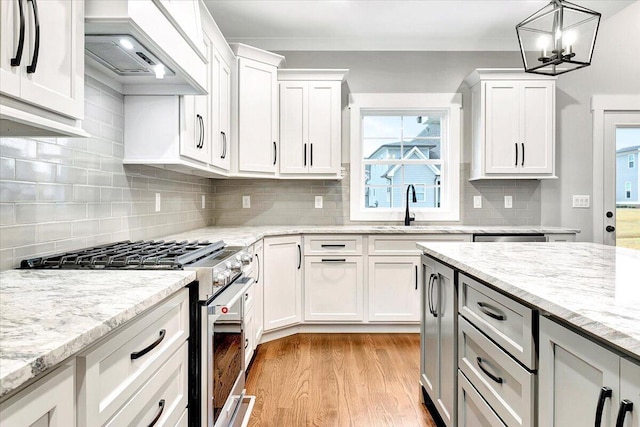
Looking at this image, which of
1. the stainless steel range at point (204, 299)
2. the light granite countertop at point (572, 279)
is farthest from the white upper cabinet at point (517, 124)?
the stainless steel range at point (204, 299)

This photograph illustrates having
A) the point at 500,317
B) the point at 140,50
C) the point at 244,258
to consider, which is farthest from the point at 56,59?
the point at 500,317

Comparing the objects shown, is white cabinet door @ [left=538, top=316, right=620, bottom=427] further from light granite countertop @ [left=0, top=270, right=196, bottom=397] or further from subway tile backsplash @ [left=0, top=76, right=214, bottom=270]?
subway tile backsplash @ [left=0, top=76, right=214, bottom=270]

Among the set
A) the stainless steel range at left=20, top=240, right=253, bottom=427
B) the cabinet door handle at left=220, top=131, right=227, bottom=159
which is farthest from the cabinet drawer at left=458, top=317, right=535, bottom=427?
the cabinet door handle at left=220, top=131, right=227, bottom=159

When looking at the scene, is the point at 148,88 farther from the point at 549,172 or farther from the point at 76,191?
the point at 549,172

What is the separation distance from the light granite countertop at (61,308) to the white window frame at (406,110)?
281 centimetres

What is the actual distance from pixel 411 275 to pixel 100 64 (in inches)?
106

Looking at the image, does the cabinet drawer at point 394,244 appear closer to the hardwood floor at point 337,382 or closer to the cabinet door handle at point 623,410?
the hardwood floor at point 337,382

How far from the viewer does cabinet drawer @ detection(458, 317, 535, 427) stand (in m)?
1.11

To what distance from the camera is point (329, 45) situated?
3900mm

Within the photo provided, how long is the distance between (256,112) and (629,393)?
312 centimetres

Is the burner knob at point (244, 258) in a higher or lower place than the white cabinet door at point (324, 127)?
lower

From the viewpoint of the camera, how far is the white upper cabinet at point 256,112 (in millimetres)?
3271

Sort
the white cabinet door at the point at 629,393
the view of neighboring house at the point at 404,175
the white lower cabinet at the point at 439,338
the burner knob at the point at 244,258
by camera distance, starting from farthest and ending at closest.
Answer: the view of neighboring house at the point at 404,175
the burner knob at the point at 244,258
the white lower cabinet at the point at 439,338
the white cabinet door at the point at 629,393

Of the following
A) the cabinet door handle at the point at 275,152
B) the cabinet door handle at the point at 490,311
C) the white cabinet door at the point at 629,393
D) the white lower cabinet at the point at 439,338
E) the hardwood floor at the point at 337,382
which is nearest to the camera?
the white cabinet door at the point at 629,393
